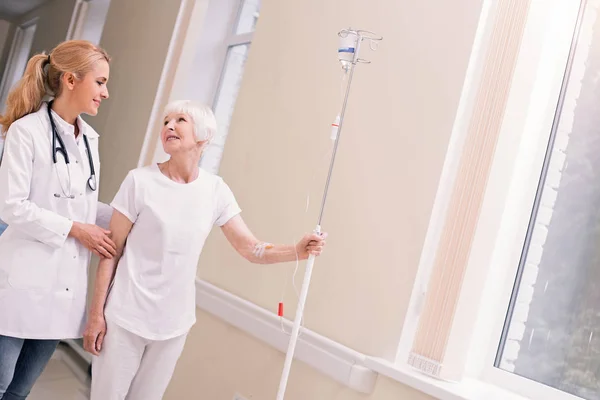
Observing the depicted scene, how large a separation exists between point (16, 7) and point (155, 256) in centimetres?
580

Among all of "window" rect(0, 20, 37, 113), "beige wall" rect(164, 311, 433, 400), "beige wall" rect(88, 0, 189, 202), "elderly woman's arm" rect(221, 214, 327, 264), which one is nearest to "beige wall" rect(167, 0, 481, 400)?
"beige wall" rect(164, 311, 433, 400)

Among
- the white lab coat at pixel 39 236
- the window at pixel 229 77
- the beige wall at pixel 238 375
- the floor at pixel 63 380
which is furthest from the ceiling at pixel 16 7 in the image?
the white lab coat at pixel 39 236

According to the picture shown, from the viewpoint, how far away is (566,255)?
2.07 meters

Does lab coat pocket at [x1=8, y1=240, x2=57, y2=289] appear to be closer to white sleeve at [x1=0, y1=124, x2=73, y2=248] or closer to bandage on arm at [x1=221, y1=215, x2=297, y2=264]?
white sleeve at [x1=0, y1=124, x2=73, y2=248]

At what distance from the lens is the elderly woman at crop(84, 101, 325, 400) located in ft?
6.45

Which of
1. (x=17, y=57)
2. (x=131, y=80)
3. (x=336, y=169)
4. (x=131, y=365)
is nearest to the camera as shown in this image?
(x=131, y=365)

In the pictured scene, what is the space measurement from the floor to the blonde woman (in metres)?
1.48

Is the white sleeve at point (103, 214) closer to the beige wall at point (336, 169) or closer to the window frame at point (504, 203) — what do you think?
the beige wall at point (336, 169)

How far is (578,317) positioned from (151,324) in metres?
1.37

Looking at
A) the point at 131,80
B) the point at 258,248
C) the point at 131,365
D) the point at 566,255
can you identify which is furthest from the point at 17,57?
the point at 566,255

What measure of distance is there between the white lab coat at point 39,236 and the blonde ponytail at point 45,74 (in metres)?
0.05

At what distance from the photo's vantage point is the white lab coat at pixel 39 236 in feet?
6.17

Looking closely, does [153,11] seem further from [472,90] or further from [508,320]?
[508,320]

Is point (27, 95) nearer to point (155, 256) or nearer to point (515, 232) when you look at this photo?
point (155, 256)
